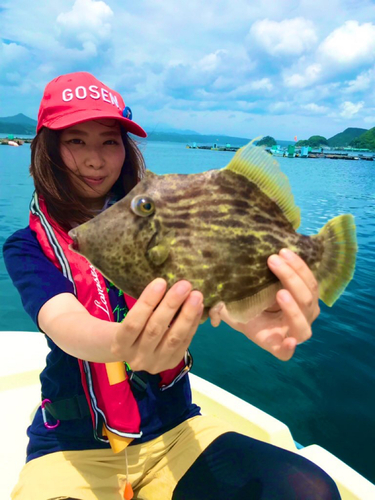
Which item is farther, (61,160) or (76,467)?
(61,160)

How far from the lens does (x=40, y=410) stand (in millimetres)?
2639

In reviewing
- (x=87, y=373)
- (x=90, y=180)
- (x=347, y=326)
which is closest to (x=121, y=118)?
(x=90, y=180)

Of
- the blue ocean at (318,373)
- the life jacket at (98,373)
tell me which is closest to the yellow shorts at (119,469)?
the life jacket at (98,373)

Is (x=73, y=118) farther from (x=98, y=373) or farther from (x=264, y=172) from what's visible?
(x=98, y=373)

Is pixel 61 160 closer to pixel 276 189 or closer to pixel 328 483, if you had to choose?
pixel 276 189

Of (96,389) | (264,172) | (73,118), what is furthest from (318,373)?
(73,118)

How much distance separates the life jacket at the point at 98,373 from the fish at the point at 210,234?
72 cm

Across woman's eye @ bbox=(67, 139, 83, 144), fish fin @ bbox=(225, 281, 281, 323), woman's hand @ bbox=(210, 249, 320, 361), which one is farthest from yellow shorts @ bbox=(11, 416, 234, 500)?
woman's eye @ bbox=(67, 139, 83, 144)

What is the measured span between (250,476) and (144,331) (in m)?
1.49

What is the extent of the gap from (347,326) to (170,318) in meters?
7.37

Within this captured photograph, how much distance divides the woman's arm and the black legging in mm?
1187

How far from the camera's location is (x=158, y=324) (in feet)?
4.83

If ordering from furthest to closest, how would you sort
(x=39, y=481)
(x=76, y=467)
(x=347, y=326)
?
(x=347, y=326) < (x=76, y=467) < (x=39, y=481)

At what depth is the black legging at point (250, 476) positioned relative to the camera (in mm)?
2195
